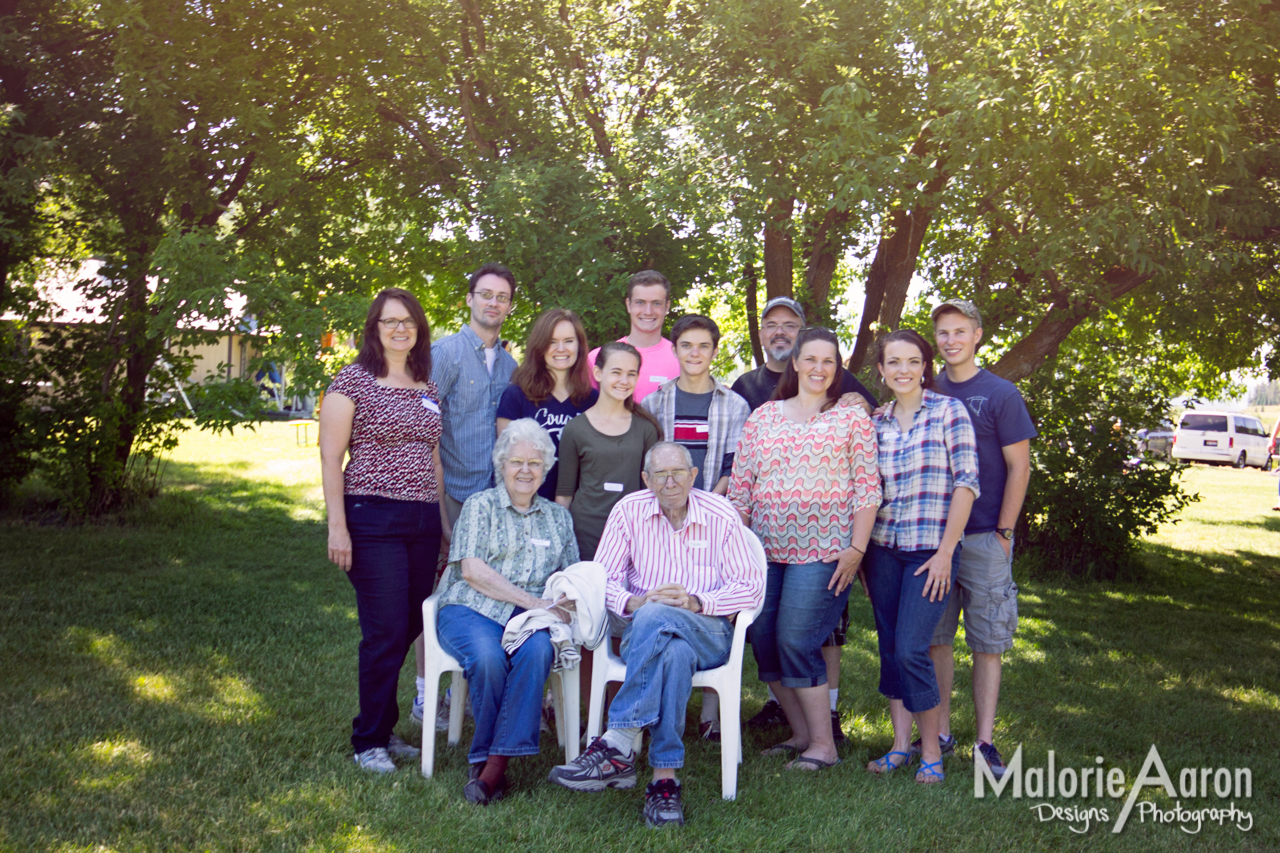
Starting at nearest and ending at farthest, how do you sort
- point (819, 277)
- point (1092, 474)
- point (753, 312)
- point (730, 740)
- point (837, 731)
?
point (730, 740)
point (837, 731)
point (819, 277)
point (1092, 474)
point (753, 312)

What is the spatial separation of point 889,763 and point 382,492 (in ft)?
7.85

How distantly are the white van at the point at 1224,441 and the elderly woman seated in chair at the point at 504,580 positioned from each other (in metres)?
27.4

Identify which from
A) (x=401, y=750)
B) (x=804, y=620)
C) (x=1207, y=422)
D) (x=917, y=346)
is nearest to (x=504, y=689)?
(x=401, y=750)

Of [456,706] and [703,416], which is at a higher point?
[703,416]

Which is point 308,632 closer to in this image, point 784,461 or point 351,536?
point 351,536

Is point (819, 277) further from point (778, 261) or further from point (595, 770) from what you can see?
point (595, 770)

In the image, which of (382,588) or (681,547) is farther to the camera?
(681,547)

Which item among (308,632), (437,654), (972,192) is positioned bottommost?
(308,632)

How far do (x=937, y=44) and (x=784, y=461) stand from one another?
12.5ft

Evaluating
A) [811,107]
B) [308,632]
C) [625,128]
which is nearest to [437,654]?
[308,632]

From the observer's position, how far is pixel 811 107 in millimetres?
6613

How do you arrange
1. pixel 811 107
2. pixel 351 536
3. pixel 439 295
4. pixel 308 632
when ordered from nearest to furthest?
1. pixel 351 536
2. pixel 308 632
3. pixel 811 107
4. pixel 439 295

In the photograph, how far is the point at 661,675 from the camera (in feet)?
11.4

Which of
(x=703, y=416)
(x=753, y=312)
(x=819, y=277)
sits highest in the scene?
(x=819, y=277)
